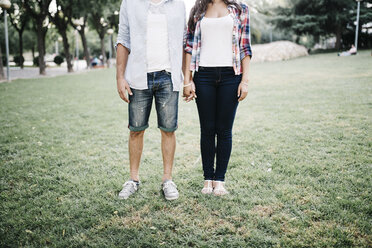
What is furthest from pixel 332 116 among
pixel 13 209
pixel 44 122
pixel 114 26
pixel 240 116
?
pixel 114 26

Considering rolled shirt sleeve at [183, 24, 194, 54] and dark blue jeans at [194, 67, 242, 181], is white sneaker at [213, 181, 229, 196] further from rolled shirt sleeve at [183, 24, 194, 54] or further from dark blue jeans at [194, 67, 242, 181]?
rolled shirt sleeve at [183, 24, 194, 54]

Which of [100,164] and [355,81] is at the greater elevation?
[355,81]

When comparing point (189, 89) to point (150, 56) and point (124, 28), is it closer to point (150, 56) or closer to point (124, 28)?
point (150, 56)

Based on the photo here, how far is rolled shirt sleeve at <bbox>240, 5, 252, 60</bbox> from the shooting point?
262 centimetres

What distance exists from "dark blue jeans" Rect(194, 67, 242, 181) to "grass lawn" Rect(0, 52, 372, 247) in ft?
1.53

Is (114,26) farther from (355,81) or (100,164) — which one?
(100,164)

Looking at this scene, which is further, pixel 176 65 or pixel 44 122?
pixel 44 122

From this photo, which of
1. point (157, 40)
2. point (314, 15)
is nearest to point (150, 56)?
point (157, 40)

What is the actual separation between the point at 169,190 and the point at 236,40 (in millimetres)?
1698

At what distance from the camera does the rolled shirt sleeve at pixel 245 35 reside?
8.58ft

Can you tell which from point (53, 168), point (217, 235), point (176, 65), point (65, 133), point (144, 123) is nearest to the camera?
point (217, 235)

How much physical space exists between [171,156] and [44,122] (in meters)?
4.20

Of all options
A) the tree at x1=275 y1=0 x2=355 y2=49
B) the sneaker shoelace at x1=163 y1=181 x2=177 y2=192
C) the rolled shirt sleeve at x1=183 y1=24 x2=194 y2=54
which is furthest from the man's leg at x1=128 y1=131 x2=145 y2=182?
the tree at x1=275 y1=0 x2=355 y2=49

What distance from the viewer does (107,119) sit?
6305 mm
